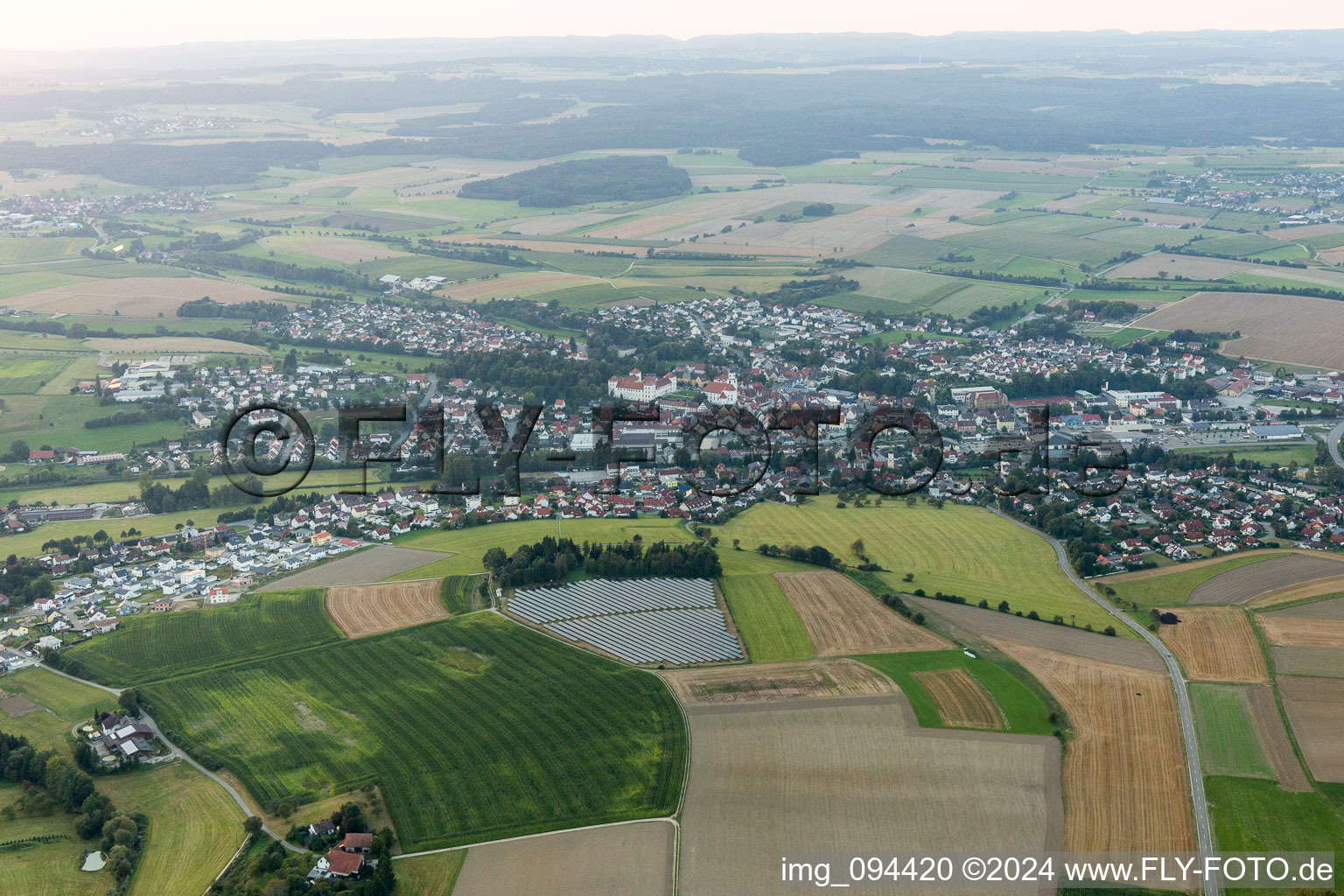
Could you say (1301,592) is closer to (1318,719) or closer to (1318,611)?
(1318,611)

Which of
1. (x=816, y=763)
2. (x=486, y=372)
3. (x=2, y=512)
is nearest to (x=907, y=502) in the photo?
(x=816, y=763)

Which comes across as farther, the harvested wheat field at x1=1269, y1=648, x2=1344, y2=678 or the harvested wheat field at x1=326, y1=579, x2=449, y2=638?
the harvested wheat field at x1=326, y1=579, x2=449, y2=638

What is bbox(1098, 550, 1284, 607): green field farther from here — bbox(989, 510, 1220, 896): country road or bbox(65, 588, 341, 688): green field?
bbox(65, 588, 341, 688): green field

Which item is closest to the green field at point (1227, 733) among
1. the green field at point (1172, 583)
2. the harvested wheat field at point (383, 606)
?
the green field at point (1172, 583)

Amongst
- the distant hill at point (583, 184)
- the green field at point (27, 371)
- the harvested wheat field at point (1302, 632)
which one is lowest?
the harvested wheat field at point (1302, 632)

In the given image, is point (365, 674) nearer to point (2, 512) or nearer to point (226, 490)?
point (226, 490)

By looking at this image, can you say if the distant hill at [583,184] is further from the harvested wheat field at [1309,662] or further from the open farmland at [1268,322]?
the harvested wheat field at [1309,662]

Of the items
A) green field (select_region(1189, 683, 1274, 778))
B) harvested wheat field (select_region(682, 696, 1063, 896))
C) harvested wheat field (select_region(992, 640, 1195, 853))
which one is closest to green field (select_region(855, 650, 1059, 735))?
harvested wheat field (select_region(682, 696, 1063, 896))
